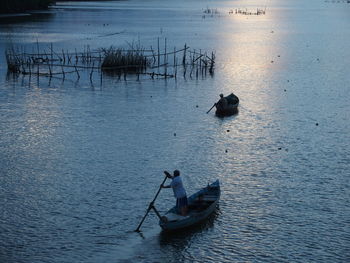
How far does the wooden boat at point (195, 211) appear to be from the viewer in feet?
91.1

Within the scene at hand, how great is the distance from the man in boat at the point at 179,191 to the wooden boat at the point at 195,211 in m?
0.31

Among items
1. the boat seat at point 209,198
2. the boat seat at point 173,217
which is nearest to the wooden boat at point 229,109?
the boat seat at point 209,198

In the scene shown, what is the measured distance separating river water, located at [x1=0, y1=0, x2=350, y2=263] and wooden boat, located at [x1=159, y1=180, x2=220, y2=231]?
0.55 meters

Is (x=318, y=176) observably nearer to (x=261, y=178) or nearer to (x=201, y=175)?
(x=261, y=178)

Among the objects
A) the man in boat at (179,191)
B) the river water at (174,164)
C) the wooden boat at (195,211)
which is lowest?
the river water at (174,164)

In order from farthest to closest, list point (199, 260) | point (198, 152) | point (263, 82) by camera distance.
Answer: point (263, 82) < point (198, 152) < point (199, 260)

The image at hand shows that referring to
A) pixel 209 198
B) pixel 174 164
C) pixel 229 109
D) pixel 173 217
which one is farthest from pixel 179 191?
pixel 229 109

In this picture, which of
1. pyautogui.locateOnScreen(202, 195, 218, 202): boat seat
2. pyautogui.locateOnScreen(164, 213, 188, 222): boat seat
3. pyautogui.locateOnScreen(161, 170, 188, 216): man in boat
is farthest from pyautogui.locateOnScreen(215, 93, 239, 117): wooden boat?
pyautogui.locateOnScreen(164, 213, 188, 222): boat seat

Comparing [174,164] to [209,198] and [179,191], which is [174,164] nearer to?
[209,198]

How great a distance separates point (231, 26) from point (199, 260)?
126793mm

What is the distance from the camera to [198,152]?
4131 centimetres

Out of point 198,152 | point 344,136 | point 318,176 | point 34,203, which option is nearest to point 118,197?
point 34,203

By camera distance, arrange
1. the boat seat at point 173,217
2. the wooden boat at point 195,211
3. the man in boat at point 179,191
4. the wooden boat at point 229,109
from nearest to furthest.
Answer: the wooden boat at point 195,211 < the boat seat at point 173,217 < the man in boat at point 179,191 < the wooden boat at point 229,109

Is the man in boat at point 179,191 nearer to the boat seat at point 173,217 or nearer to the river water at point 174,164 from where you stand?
the boat seat at point 173,217
